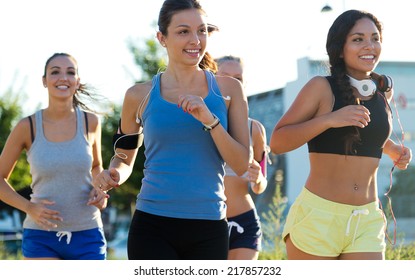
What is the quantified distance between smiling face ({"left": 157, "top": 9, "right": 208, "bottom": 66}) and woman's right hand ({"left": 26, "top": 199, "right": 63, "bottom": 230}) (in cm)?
178

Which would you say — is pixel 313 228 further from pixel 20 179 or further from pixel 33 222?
pixel 20 179

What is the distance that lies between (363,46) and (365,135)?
504 millimetres

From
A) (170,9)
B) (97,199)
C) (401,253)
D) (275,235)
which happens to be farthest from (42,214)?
(275,235)

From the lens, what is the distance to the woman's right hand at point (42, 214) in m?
5.88

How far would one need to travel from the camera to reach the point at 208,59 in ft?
17.0

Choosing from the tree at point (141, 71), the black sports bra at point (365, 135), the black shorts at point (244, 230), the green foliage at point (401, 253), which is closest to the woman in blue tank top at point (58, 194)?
the black shorts at point (244, 230)

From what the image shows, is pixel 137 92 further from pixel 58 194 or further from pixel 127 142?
pixel 58 194

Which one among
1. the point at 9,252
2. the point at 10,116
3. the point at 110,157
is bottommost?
the point at 9,252

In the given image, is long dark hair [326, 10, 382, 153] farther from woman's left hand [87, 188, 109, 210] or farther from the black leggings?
woman's left hand [87, 188, 109, 210]

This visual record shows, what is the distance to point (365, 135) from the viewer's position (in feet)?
15.9

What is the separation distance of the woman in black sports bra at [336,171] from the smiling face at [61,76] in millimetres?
1942

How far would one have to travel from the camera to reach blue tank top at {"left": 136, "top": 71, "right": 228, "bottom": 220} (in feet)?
14.4

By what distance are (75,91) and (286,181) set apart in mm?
35044
